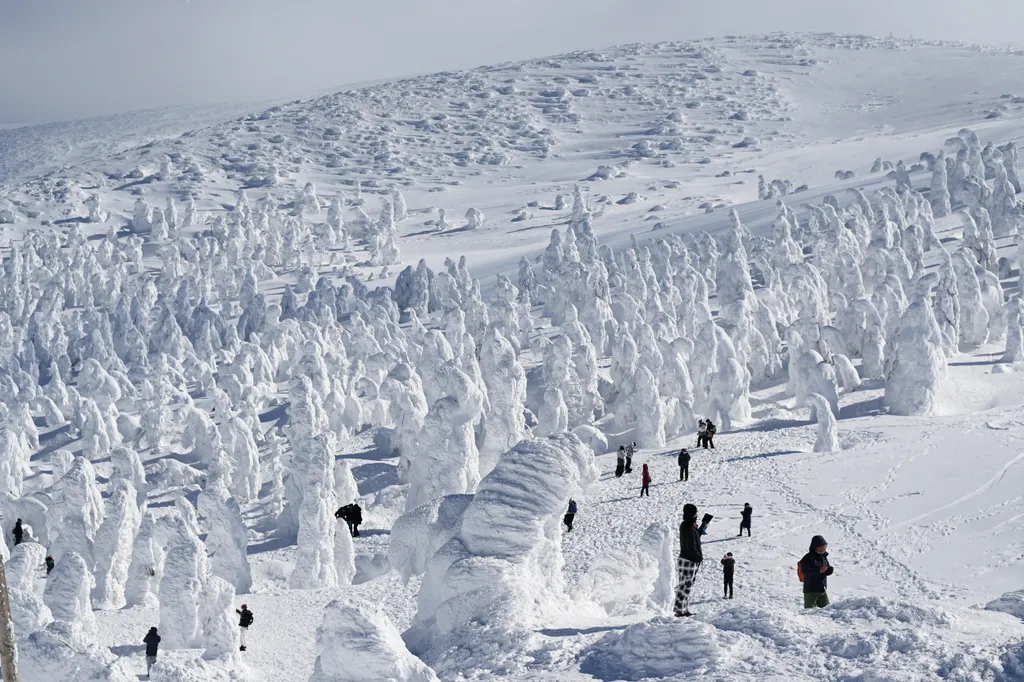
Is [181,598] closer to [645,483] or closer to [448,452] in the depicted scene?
[448,452]

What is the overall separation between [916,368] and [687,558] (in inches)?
1103

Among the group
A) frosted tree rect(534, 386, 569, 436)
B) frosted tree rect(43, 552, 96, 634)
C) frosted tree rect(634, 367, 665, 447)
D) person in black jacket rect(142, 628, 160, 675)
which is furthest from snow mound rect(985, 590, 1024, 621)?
frosted tree rect(534, 386, 569, 436)

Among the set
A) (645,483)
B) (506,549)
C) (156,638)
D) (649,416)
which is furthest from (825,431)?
(156,638)

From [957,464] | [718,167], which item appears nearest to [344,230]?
[718,167]

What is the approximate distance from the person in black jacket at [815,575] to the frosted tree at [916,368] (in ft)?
87.3

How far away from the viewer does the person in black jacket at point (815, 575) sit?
15.0 m

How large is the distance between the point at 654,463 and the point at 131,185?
137m

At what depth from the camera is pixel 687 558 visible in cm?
1530

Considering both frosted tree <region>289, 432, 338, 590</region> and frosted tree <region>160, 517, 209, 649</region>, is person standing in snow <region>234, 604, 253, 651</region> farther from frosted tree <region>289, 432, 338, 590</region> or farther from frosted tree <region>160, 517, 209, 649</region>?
frosted tree <region>289, 432, 338, 590</region>

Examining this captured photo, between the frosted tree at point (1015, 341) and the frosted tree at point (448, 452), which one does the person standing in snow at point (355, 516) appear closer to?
the frosted tree at point (448, 452)

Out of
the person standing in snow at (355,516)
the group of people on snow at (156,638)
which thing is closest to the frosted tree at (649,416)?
the person standing in snow at (355,516)

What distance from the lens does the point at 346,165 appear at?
581ft

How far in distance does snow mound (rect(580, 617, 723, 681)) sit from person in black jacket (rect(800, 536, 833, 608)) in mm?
2401

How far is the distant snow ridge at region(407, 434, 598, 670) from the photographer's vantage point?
1717cm
